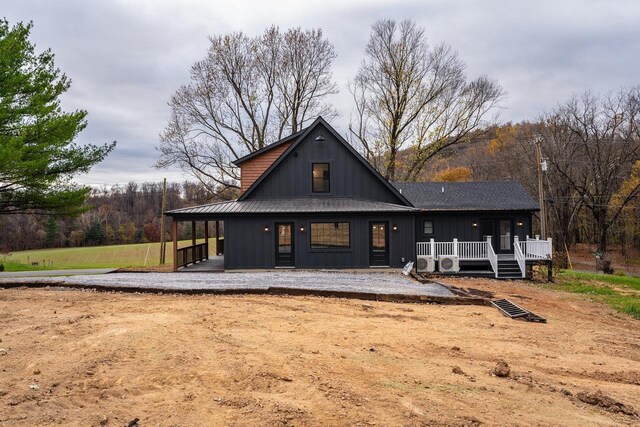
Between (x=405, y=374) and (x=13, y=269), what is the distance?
79.7 feet

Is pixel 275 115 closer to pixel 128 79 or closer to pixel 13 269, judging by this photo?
pixel 128 79

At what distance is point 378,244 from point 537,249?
7490 millimetres

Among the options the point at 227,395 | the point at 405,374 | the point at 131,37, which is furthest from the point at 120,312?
the point at 131,37

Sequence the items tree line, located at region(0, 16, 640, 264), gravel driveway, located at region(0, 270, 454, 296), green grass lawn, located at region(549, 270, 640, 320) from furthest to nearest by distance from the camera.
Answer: tree line, located at region(0, 16, 640, 264)
green grass lawn, located at region(549, 270, 640, 320)
gravel driveway, located at region(0, 270, 454, 296)

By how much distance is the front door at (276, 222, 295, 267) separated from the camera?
1631cm

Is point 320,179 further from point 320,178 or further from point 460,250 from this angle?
point 460,250

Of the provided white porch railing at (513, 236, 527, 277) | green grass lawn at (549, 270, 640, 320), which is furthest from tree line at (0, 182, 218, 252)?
green grass lawn at (549, 270, 640, 320)

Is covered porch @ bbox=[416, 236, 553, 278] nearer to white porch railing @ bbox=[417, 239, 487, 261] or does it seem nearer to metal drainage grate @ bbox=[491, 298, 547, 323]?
white porch railing @ bbox=[417, 239, 487, 261]

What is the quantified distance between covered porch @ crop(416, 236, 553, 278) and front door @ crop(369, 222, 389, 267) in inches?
64.6

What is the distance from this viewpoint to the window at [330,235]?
16375 mm

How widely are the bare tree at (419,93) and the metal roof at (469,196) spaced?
7.81 metres

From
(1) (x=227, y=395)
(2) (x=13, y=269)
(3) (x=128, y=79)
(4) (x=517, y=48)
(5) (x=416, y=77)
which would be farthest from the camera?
(5) (x=416, y=77)

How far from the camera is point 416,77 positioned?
28234mm

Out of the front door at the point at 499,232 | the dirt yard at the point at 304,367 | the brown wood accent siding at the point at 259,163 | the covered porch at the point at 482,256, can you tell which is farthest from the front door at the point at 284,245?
the front door at the point at 499,232
